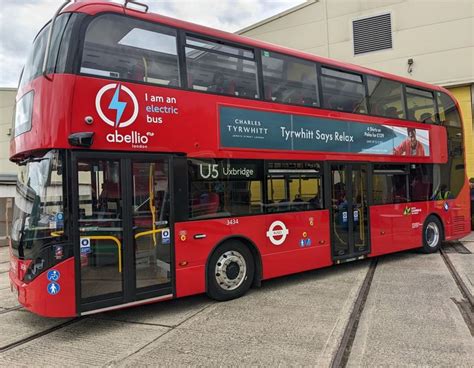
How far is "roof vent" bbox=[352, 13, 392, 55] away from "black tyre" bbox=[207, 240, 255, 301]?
14372mm

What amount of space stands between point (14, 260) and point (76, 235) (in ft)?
3.78

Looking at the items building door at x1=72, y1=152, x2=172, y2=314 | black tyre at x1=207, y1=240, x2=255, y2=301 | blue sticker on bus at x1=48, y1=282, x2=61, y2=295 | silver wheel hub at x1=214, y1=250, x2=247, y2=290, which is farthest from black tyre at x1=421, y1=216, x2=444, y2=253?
blue sticker on bus at x1=48, y1=282, x2=61, y2=295

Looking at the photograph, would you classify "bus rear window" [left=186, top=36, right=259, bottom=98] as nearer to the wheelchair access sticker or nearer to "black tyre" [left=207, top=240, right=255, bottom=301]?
the wheelchair access sticker

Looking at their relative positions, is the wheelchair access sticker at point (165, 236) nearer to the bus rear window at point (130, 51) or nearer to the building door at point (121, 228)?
the building door at point (121, 228)

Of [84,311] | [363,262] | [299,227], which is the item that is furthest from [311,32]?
[84,311]

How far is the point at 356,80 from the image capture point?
8523 mm

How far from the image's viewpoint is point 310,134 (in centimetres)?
755

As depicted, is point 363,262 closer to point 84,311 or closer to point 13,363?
point 84,311

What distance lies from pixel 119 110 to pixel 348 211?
15.9 ft

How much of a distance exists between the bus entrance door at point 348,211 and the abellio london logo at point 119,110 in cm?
395

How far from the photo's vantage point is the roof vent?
700 inches

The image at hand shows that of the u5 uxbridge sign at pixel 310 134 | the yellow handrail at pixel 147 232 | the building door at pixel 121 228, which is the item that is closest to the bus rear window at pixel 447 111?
the u5 uxbridge sign at pixel 310 134

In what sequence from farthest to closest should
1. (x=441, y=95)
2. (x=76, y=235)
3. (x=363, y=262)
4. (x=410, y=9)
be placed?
(x=410, y=9) → (x=441, y=95) → (x=363, y=262) → (x=76, y=235)

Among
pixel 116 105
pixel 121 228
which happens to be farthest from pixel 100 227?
pixel 116 105
